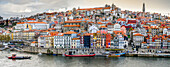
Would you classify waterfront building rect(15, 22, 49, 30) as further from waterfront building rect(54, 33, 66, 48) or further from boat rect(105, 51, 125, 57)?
boat rect(105, 51, 125, 57)

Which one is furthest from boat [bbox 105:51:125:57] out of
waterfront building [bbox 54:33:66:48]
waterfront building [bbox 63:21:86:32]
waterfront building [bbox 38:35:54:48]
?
waterfront building [bbox 63:21:86:32]

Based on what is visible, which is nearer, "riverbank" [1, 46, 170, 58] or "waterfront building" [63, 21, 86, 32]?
"riverbank" [1, 46, 170, 58]

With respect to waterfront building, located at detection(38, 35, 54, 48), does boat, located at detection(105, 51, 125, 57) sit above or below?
below

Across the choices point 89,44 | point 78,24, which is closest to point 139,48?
point 89,44

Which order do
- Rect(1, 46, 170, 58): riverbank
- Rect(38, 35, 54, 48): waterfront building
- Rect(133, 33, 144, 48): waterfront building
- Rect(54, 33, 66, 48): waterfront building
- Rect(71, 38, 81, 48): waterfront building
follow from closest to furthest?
1. Rect(1, 46, 170, 58): riverbank
2. Rect(71, 38, 81, 48): waterfront building
3. Rect(54, 33, 66, 48): waterfront building
4. Rect(133, 33, 144, 48): waterfront building
5. Rect(38, 35, 54, 48): waterfront building

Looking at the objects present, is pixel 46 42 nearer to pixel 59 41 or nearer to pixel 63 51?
pixel 59 41

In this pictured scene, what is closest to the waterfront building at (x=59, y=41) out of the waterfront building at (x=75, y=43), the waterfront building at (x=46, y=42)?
the waterfront building at (x=46, y=42)

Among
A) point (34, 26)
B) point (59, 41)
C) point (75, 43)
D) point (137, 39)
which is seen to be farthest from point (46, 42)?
point (34, 26)

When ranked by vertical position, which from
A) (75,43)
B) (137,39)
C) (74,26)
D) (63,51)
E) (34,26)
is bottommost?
(63,51)

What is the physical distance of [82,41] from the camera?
38719mm

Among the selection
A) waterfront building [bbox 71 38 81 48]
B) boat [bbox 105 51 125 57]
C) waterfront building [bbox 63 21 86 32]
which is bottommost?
boat [bbox 105 51 125 57]

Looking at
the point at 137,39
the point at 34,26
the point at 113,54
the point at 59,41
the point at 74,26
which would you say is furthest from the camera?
the point at 34,26

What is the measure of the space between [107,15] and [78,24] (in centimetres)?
1720

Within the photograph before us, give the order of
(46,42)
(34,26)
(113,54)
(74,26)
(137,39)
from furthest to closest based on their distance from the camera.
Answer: (34,26), (74,26), (46,42), (137,39), (113,54)
